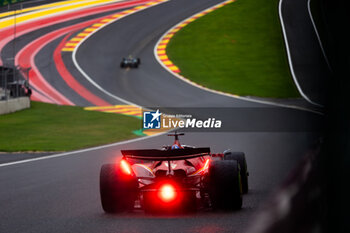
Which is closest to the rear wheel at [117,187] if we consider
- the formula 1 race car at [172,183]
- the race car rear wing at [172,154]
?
the formula 1 race car at [172,183]

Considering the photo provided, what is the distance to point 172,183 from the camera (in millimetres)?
7320

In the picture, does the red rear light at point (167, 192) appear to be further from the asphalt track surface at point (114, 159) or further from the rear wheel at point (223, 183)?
the rear wheel at point (223, 183)

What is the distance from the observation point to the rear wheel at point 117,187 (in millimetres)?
7469

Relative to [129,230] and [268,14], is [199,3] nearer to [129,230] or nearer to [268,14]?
[268,14]

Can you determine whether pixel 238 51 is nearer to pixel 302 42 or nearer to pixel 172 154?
pixel 302 42

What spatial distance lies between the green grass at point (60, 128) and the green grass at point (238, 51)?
12670 mm

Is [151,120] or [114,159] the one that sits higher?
[151,120]

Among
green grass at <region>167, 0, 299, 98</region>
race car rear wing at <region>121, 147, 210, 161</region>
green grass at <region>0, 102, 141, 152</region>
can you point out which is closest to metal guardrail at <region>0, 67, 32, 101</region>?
green grass at <region>0, 102, 141, 152</region>

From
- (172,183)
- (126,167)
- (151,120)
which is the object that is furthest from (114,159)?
(172,183)

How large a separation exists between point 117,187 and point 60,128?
16.7m

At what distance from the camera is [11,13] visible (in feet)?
186

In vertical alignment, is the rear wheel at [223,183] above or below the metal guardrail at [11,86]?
above

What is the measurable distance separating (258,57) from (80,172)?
3589cm

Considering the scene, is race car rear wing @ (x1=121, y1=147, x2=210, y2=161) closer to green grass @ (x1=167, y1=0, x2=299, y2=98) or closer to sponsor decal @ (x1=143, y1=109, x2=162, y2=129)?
sponsor decal @ (x1=143, y1=109, x2=162, y2=129)
